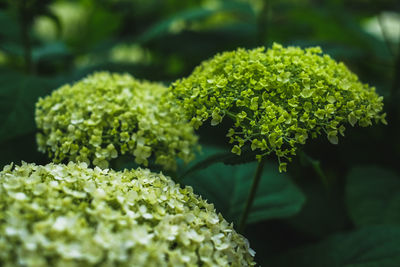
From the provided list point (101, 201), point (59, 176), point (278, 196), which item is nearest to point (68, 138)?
point (59, 176)

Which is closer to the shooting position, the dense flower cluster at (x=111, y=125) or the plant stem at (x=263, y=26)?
the dense flower cluster at (x=111, y=125)

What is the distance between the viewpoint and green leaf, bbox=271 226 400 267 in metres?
1.78

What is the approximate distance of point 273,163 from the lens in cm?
241

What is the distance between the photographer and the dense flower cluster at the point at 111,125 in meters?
1.58

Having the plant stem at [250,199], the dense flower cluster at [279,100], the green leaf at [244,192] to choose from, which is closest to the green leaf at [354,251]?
the green leaf at [244,192]

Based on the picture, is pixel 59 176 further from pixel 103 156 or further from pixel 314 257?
pixel 314 257

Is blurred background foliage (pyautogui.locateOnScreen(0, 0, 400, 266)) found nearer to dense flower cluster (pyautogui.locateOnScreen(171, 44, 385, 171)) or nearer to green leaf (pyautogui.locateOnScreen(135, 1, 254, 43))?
green leaf (pyautogui.locateOnScreen(135, 1, 254, 43))

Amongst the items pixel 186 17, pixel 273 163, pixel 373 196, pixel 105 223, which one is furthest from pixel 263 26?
pixel 105 223

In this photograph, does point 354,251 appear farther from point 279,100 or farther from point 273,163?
point 279,100

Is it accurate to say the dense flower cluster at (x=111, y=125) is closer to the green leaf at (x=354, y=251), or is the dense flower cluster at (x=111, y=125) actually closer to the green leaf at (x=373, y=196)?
the green leaf at (x=354, y=251)

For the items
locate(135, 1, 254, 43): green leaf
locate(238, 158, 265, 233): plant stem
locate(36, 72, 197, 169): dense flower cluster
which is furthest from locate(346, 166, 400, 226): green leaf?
locate(135, 1, 254, 43): green leaf

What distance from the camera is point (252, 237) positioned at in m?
2.21

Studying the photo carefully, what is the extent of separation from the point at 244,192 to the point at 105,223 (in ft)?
3.66

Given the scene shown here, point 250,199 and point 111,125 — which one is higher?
point 111,125
